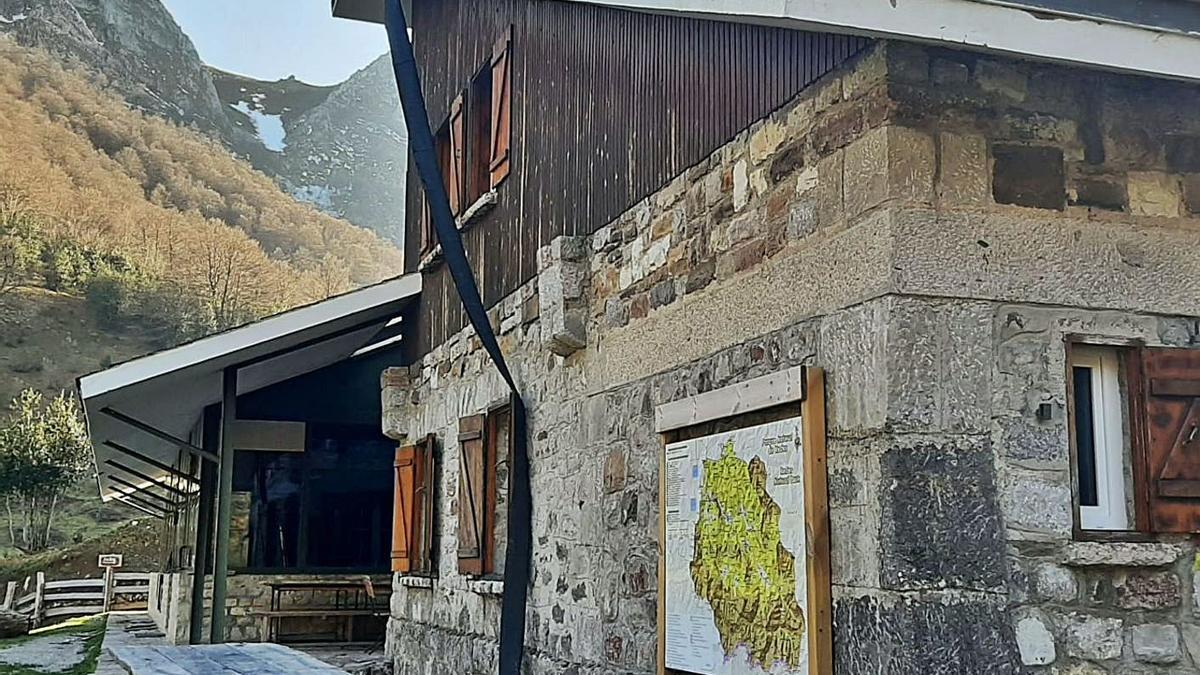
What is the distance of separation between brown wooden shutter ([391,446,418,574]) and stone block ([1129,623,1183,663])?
620 centimetres

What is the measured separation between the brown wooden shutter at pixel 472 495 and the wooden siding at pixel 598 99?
839 millimetres

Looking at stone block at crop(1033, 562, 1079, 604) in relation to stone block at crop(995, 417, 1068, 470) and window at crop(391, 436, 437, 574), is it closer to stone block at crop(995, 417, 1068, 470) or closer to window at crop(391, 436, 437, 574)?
stone block at crop(995, 417, 1068, 470)

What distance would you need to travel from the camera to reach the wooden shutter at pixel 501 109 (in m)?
7.71

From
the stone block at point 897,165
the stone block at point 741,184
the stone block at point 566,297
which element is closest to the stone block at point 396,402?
the stone block at point 566,297

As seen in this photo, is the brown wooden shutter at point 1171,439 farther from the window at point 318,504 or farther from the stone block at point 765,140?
the window at point 318,504

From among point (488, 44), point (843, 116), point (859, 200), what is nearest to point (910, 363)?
point (859, 200)

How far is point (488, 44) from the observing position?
835cm

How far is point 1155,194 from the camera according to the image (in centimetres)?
404

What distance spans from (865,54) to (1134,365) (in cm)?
124

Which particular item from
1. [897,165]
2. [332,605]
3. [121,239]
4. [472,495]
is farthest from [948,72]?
[121,239]

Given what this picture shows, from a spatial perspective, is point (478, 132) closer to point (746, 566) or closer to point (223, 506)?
point (223, 506)

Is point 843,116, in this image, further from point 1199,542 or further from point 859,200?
point 1199,542

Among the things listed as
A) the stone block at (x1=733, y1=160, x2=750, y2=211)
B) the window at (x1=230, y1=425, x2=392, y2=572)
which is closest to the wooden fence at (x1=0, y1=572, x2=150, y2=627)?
the window at (x1=230, y1=425, x2=392, y2=572)

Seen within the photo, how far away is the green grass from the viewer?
13.0 m
